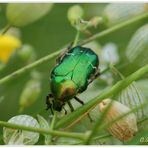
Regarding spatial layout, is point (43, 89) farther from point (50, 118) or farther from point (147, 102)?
point (147, 102)

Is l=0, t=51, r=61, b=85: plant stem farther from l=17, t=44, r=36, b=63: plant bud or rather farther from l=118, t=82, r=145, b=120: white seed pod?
l=118, t=82, r=145, b=120: white seed pod

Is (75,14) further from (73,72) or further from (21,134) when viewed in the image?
(21,134)

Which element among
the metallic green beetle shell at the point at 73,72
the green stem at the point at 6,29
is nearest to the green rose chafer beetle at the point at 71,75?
the metallic green beetle shell at the point at 73,72

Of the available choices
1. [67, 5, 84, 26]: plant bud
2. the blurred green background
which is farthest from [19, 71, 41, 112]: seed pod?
[67, 5, 84, 26]: plant bud

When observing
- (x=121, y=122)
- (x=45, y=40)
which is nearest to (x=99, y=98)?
(x=121, y=122)

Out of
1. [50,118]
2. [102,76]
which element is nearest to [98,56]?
[102,76]

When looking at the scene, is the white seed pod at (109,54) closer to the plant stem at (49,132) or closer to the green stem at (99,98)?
the green stem at (99,98)
